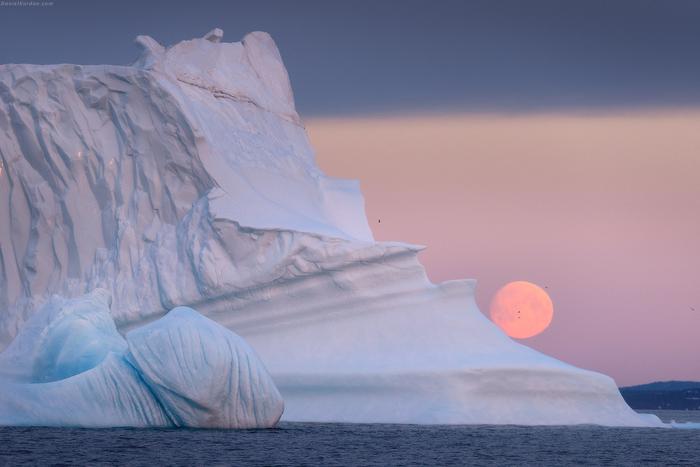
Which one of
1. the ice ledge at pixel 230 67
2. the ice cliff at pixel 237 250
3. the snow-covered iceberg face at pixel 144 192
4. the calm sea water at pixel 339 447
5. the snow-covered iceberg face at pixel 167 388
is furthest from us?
the ice ledge at pixel 230 67

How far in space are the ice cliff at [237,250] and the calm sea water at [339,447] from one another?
128cm

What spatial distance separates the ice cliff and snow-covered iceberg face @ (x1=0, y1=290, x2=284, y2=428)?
74.4 inches

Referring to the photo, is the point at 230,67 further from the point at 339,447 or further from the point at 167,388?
the point at 339,447

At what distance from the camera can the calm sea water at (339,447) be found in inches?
534

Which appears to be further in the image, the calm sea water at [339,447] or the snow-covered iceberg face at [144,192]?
the snow-covered iceberg face at [144,192]

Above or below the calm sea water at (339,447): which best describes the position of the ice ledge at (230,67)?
above

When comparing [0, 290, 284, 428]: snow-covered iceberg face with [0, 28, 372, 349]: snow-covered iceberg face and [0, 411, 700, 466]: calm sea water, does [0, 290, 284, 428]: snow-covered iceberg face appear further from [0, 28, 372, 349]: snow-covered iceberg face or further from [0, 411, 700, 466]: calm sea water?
[0, 28, 372, 349]: snow-covered iceberg face

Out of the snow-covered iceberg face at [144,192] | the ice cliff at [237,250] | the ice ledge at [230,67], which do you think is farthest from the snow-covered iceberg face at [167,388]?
the ice ledge at [230,67]

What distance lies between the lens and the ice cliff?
71.2ft

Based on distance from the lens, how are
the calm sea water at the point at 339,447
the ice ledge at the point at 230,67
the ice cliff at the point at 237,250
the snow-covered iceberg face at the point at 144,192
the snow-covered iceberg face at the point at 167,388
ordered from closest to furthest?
1. the calm sea water at the point at 339,447
2. the snow-covered iceberg face at the point at 167,388
3. the ice cliff at the point at 237,250
4. the snow-covered iceberg face at the point at 144,192
5. the ice ledge at the point at 230,67

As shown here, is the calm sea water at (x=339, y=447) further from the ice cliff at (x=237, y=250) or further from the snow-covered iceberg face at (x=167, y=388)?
the ice cliff at (x=237, y=250)

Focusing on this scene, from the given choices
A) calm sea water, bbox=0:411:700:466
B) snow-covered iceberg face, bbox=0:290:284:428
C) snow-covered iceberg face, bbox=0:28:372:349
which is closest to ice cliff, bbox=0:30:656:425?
snow-covered iceberg face, bbox=0:28:372:349

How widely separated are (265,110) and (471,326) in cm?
764

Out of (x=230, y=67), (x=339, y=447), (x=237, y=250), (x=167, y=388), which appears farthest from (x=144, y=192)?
(x=339, y=447)
